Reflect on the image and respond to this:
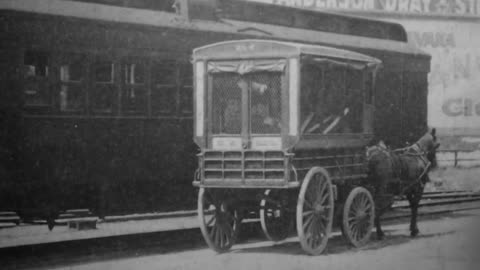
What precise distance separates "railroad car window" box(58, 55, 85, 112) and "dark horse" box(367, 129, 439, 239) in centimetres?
332

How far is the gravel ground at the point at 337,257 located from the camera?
7840 mm

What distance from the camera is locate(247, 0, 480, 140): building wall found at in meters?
8.65

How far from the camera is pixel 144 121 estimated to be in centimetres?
952

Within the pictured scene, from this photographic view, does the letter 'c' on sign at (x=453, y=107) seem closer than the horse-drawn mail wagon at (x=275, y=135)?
No

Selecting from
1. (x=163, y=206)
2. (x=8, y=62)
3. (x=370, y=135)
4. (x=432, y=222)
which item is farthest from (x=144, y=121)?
(x=432, y=222)

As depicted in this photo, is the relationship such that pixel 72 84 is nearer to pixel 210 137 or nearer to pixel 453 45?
pixel 210 137

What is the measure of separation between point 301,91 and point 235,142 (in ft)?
2.68

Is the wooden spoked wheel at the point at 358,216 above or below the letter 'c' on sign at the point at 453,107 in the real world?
below

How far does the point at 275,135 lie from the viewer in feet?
27.1

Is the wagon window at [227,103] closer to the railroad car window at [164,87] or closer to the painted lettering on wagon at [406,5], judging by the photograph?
the railroad car window at [164,87]

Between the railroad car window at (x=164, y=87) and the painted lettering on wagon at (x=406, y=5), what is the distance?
2179mm

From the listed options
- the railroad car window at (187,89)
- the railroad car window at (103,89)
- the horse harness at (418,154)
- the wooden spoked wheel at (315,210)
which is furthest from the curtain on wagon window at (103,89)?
the horse harness at (418,154)

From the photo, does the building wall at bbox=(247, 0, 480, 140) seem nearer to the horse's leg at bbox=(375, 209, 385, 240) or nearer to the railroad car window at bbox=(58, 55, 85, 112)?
the horse's leg at bbox=(375, 209, 385, 240)

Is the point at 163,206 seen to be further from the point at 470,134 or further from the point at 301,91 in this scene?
the point at 470,134
